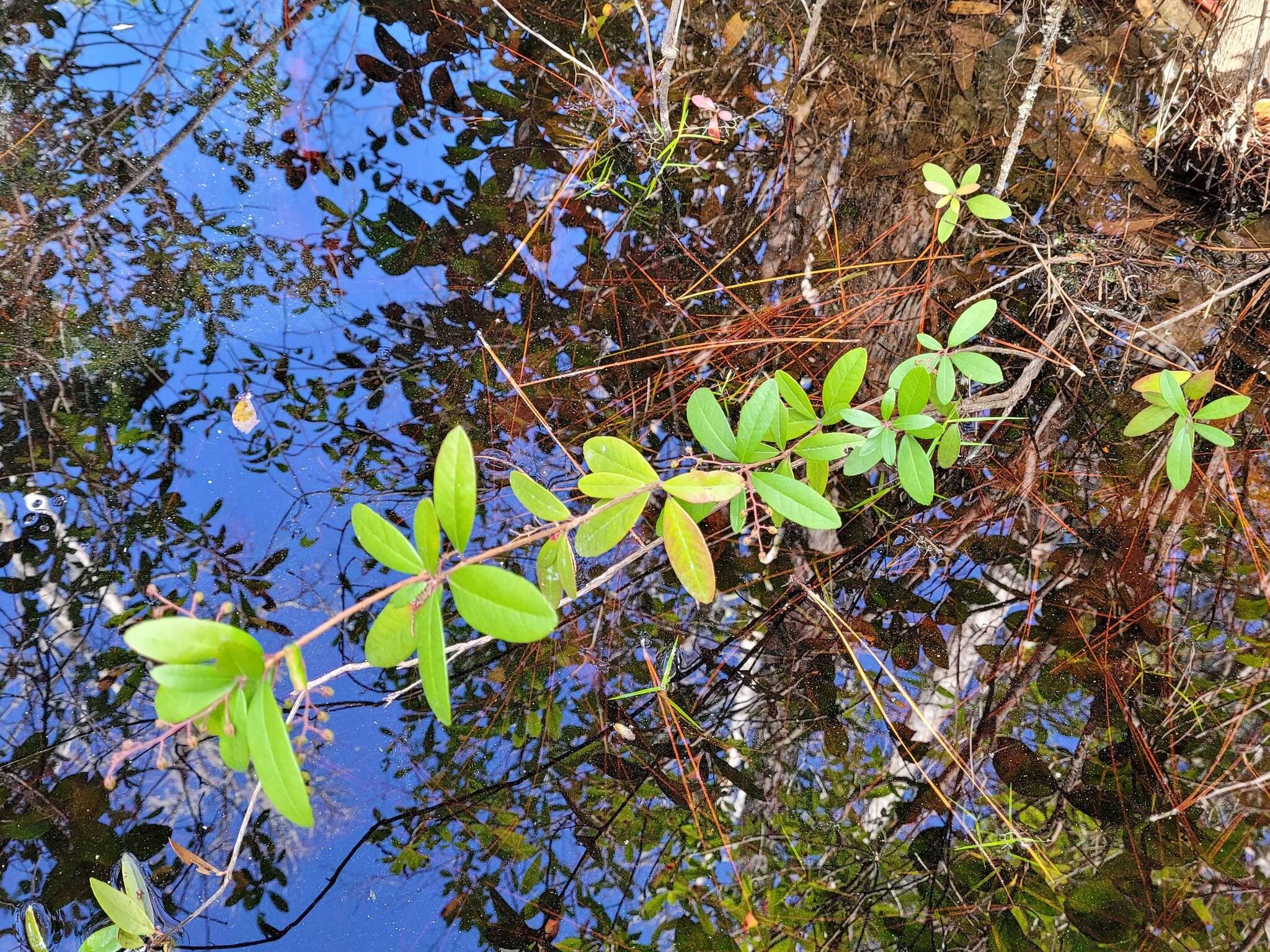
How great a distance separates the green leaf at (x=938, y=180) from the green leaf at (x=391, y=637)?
1336 mm

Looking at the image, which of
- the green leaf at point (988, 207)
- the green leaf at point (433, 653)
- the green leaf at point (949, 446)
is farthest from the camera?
the green leaf at point (988, 207)

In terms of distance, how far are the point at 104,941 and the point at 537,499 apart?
0.86 m

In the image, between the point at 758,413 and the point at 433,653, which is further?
the point at 758,413

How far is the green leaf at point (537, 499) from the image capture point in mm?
1046

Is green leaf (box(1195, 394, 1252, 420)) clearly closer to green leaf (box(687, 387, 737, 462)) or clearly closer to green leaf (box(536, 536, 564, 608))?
green leaf (box(687, 387, 737, 462))

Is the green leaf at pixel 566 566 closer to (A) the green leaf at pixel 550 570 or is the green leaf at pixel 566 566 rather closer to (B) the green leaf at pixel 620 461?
(A) the green leaf at pixel 550 570

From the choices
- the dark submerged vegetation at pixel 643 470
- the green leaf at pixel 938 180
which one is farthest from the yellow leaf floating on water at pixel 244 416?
the green leaf at pixel 938 180

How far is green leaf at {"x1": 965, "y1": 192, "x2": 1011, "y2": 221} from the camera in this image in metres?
1.51

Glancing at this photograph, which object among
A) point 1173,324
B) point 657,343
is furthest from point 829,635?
point 1173,324

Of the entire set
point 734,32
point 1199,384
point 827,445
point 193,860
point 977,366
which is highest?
point 734,32

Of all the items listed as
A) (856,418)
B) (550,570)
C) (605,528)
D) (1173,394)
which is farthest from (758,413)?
(1173,394)

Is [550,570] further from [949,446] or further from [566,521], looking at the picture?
[949,446]

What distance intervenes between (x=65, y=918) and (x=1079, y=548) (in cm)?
192

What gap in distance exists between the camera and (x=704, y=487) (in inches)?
37.5
